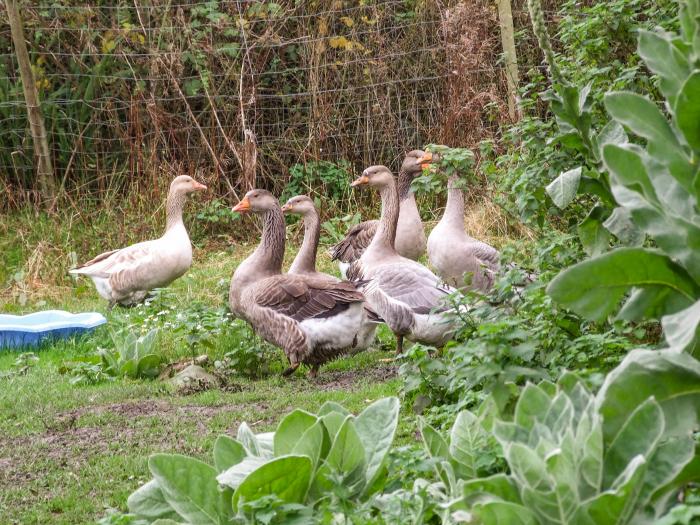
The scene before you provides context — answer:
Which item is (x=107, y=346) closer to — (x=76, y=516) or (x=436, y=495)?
(x=76, y=516)

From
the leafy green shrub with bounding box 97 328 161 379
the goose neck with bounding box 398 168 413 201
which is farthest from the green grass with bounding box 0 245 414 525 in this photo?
the goose neck with bounding box 398 168 413 201

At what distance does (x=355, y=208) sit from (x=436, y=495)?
32.3 ft

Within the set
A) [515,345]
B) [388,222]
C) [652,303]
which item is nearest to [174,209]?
[388,222]

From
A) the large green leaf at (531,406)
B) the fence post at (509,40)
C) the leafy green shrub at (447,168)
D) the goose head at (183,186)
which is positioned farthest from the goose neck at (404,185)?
the large green leaf at (531,406)

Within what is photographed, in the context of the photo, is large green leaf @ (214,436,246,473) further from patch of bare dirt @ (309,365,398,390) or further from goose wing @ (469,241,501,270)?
goose wing @ (469,241,501,270)

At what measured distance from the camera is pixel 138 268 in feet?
31.7

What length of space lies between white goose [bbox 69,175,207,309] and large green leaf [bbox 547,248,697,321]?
762cm

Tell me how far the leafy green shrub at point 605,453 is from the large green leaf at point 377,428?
698mm

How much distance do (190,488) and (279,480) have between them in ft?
1.13

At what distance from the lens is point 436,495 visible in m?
3.01

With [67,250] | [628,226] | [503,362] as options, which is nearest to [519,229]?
[67,250]

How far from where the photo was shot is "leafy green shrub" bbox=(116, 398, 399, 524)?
2.84m

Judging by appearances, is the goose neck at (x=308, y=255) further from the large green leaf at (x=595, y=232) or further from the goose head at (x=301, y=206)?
the large green leaf at (x=595, y=232)

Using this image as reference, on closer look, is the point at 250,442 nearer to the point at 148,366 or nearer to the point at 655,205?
the point at 655,205
